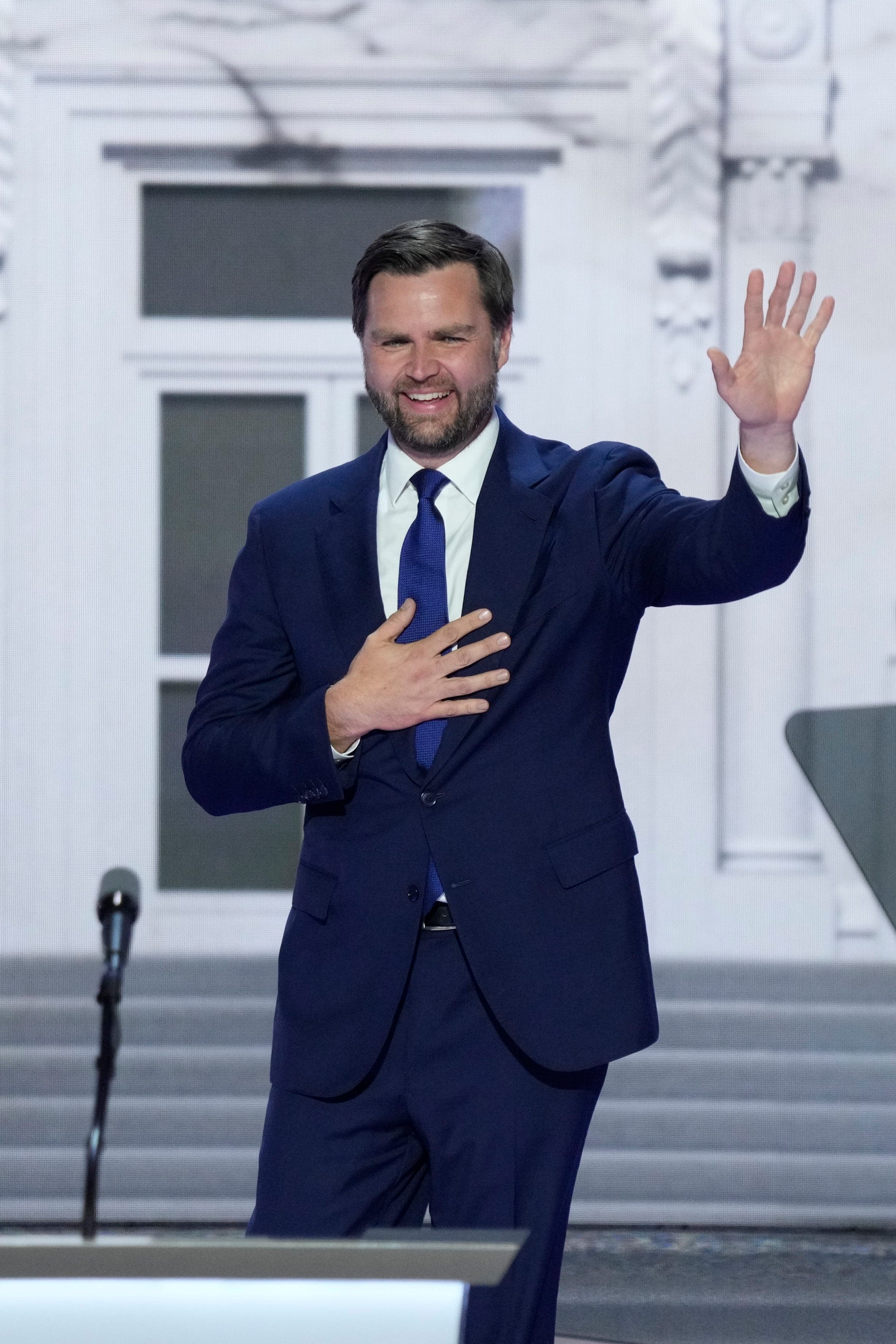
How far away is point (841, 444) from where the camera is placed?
3.49 meters

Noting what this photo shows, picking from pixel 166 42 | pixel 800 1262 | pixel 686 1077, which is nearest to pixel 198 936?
pixel 686 1077

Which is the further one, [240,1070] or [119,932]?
[240,1070]

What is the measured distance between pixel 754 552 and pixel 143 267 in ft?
8.58

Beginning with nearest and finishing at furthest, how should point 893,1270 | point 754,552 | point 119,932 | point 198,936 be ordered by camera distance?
point 754,552
point 119,932
point 893,1270
point 198,936

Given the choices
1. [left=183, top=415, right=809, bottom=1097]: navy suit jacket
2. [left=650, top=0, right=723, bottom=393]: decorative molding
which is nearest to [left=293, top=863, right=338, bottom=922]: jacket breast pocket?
[left=183, top=415, right=809, bottom=1097]: navy suit jacket

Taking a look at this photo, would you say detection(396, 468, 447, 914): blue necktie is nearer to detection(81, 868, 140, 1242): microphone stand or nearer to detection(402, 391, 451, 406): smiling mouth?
detection(402, 391, 451, 406): smiling mouth

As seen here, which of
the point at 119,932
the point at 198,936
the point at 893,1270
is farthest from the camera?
the point at 198,936

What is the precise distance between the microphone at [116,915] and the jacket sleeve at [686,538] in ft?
2.75

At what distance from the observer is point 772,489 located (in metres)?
1.37

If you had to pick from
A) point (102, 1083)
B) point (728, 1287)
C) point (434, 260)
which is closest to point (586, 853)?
point (434, 260)

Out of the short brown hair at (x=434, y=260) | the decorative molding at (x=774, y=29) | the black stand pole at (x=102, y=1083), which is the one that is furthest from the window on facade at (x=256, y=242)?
the short brown hair at (x=434, y=260)

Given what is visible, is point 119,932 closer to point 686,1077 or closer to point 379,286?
point 379,286

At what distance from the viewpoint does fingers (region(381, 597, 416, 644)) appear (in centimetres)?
141

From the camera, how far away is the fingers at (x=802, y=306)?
4.55ft
